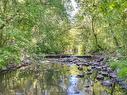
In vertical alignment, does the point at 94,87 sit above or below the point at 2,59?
below

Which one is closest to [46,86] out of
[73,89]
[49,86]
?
[49,86]

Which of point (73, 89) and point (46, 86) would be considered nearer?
point (73, 89)

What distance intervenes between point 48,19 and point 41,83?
247 inches

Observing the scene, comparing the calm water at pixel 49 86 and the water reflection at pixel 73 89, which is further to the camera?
the calm water at pixel 49 86

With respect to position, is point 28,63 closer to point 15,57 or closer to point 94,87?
point 15,57

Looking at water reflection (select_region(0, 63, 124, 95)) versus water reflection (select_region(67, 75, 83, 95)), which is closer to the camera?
water reflection (select_region(67, 75, 83, 95))

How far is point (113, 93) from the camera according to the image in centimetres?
1528

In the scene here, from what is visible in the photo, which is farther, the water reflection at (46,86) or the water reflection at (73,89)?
the water reflection at (46,86)

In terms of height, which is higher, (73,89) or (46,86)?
(46,86)

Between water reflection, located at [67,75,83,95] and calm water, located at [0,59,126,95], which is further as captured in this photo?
calm water, located at [0,59,126,95]

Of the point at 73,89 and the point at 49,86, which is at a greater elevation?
the point at 49,86

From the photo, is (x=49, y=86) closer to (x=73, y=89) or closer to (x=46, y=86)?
(x=46, y=86)

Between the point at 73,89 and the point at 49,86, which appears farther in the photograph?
the point at 49,86

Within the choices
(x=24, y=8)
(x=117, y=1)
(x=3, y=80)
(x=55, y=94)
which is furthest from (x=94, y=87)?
(x=117, y=1)
